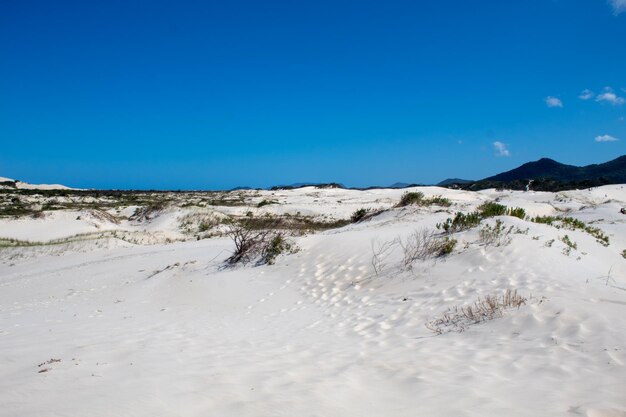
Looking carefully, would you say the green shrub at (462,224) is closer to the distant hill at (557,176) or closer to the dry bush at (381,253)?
the dry bush at (381,253)

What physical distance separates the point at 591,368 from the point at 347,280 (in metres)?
5.84

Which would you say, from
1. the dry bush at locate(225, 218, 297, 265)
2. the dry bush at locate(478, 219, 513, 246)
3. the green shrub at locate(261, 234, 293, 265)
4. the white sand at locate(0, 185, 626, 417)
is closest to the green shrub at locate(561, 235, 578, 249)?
the white sand at locate(0, 185, 626, 417)

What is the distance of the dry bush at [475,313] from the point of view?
556cm

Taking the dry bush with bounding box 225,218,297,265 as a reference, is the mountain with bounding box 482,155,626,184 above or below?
above

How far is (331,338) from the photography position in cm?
581

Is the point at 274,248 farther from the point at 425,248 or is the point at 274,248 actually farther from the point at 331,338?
the point at 331,338

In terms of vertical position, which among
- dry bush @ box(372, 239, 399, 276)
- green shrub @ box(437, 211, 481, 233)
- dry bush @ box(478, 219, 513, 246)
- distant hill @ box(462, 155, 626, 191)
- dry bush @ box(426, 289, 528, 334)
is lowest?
dry bush @ box(426, 289, 528, 334)

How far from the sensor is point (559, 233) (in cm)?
1020

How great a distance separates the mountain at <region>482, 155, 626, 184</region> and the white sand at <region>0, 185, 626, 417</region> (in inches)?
1743

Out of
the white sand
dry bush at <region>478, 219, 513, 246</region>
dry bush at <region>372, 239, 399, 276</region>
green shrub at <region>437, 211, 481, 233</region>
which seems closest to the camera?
the white sand

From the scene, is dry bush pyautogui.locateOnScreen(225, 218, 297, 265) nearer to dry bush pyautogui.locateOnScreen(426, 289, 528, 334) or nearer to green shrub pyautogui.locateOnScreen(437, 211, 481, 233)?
green shrub pyautogui.locateOnScreen(437, 211, 481, 233)

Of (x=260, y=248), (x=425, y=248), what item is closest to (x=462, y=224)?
(x=425, y=248)

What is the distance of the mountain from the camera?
55188 mm

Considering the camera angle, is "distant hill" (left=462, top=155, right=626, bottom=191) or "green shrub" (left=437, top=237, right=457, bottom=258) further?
"distant hill" (left=462, top=155, right=626, bottom=191)
